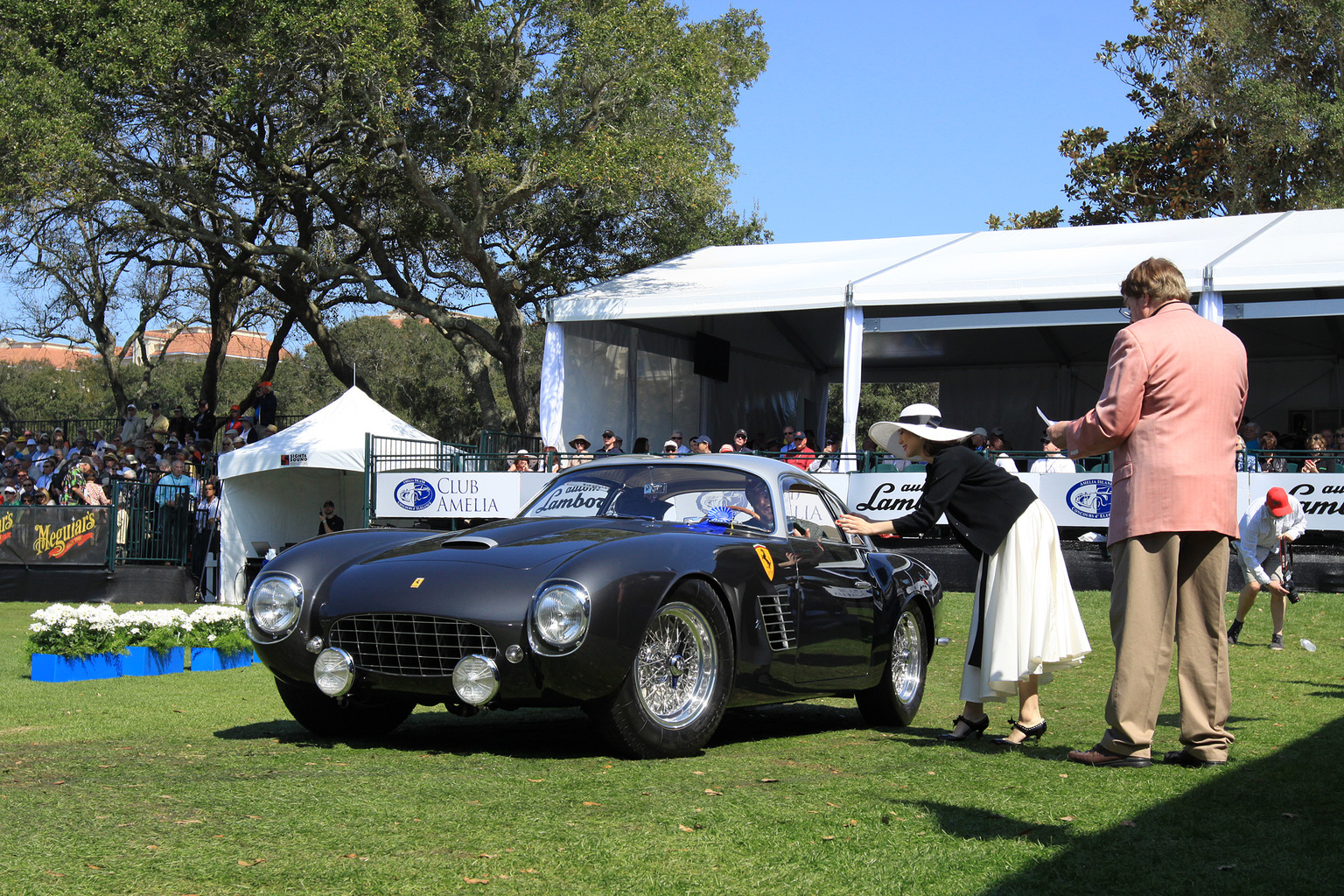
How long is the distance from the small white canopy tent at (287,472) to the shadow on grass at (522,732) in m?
13.0

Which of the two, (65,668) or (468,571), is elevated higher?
(468,571)

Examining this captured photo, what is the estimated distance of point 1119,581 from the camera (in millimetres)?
5262

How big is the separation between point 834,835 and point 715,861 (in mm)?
506

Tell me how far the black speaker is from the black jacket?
19.9 m

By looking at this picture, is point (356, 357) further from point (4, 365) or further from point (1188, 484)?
point (1188, 484)

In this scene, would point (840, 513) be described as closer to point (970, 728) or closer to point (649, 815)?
point (970, 728)

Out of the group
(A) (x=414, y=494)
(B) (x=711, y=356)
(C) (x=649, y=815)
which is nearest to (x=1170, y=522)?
(C) (x=649, y=815)

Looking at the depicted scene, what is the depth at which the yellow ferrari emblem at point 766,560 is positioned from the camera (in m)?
6.10

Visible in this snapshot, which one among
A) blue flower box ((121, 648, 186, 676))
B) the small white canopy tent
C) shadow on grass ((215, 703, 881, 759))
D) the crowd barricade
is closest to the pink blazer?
shadow on grass ((215, 703, 881, 759))

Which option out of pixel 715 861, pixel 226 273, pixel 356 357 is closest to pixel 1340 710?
pixel 715 861

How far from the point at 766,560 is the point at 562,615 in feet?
4.28

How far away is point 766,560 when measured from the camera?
6.13 m

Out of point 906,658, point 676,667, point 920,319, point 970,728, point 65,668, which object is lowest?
point 65,668

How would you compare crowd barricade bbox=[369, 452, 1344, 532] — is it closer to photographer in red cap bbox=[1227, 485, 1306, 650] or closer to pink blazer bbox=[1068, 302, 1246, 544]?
photographer in red cap bbox=[1227, 485, 1306, 650]
